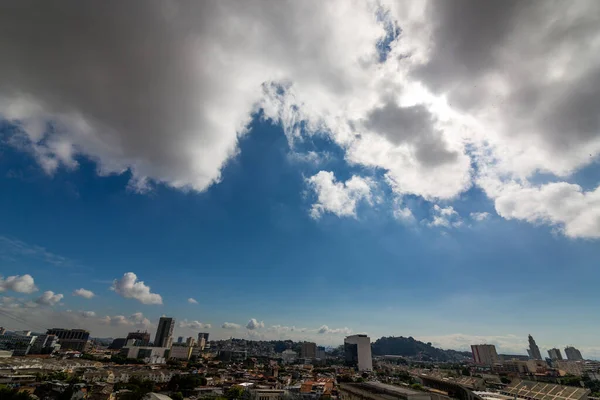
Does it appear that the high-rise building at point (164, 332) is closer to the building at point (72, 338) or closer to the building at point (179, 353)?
the building at point (72, 338)

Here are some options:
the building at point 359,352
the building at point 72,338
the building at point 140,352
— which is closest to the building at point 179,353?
the building at point 140,352

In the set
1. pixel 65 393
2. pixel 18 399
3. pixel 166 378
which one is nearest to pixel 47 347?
pixel 166 378

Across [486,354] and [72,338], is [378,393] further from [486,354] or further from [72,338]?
[486,354]

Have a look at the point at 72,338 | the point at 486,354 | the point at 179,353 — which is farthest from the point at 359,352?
the point at 72,338

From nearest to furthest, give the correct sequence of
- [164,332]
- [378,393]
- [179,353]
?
[378,393]
[179,353]
[164,332]

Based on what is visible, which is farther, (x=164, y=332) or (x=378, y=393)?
(x=164, y=332)

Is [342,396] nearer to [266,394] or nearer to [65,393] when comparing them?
[266,394]

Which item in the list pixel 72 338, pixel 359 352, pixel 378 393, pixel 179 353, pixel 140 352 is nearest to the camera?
pixel 378 393

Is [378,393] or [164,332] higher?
[164,332]
